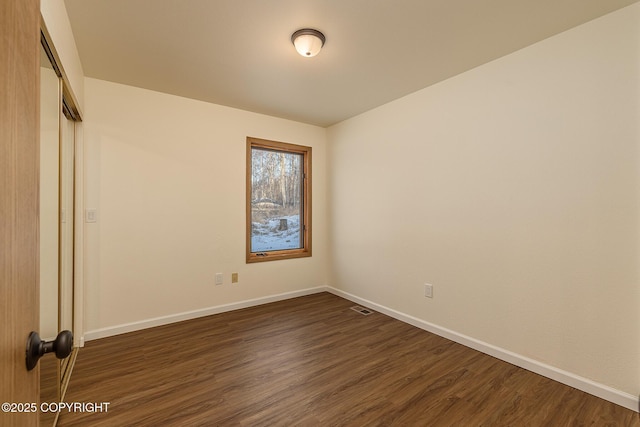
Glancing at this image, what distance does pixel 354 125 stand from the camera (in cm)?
386

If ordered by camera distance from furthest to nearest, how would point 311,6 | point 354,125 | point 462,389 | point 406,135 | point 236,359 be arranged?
point 354,125 < point 406,135 < point 236,359 < point 462,389 < point 311,6

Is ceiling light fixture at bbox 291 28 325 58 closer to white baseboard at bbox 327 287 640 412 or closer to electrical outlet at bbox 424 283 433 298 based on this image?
electrical outlet at bbox 424 283 433 298

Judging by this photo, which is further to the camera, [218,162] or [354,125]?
[354,125]

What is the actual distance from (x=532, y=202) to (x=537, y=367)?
1.25 meters

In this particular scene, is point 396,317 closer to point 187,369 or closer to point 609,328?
point 609,328

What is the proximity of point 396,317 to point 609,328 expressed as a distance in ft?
5.82

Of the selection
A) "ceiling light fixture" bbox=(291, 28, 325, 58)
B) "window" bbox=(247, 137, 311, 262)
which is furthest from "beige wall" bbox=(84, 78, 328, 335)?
"ceiling light fixture" bbox=(291, 28, 325, 58)

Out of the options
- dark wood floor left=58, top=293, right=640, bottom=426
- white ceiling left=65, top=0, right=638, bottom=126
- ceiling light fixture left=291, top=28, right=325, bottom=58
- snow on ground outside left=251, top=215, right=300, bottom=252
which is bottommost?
dark wood floor left=58, top=293, right=640, bottom=426

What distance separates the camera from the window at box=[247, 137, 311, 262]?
3.79 metres

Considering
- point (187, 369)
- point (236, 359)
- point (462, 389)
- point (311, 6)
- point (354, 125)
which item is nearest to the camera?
point (311, 6)

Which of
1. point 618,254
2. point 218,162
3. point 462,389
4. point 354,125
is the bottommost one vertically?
point 462,389

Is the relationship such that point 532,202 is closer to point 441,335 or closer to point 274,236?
point 441,335

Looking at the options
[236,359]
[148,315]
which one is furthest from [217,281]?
[236,359]

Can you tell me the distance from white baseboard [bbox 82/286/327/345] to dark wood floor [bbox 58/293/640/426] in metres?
0.10
